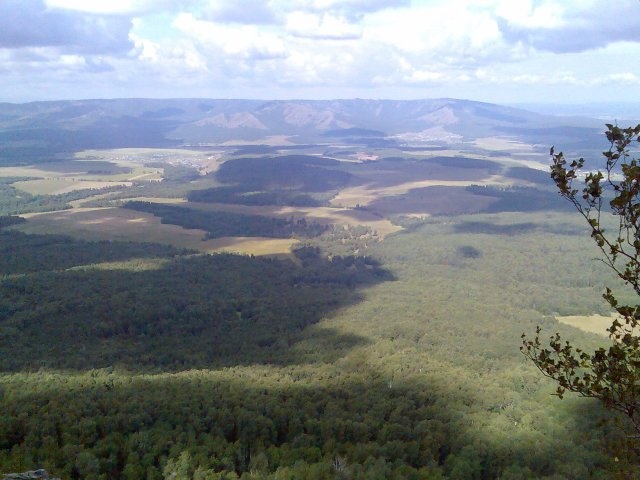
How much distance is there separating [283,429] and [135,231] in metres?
124

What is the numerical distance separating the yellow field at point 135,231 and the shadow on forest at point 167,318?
924 inches

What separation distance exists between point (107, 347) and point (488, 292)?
276 ft

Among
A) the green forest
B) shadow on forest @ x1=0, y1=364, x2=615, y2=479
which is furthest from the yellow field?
shadow on forest @ x1=0, y1=364, x2=615, y2=479

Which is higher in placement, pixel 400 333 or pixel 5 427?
pixel 5 427

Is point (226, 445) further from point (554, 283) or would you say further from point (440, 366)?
point (554, 283)

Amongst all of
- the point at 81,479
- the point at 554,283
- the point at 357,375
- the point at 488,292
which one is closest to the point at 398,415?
the point at 357,375

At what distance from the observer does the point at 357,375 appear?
74312 millimetres

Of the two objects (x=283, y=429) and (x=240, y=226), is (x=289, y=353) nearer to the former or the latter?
(x=283, y=429)

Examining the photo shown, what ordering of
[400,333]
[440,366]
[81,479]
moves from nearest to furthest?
[81,479]
[440,366]
[400,333]

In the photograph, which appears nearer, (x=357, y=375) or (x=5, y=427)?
(x=5, y=427)

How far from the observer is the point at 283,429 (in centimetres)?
5681

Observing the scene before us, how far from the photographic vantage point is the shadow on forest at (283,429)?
46.7 meters

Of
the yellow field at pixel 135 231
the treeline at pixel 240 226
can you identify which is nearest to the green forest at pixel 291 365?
the yellow field at pixel 135 231

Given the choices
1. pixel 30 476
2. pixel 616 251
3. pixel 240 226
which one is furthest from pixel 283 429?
pixel 240 226
